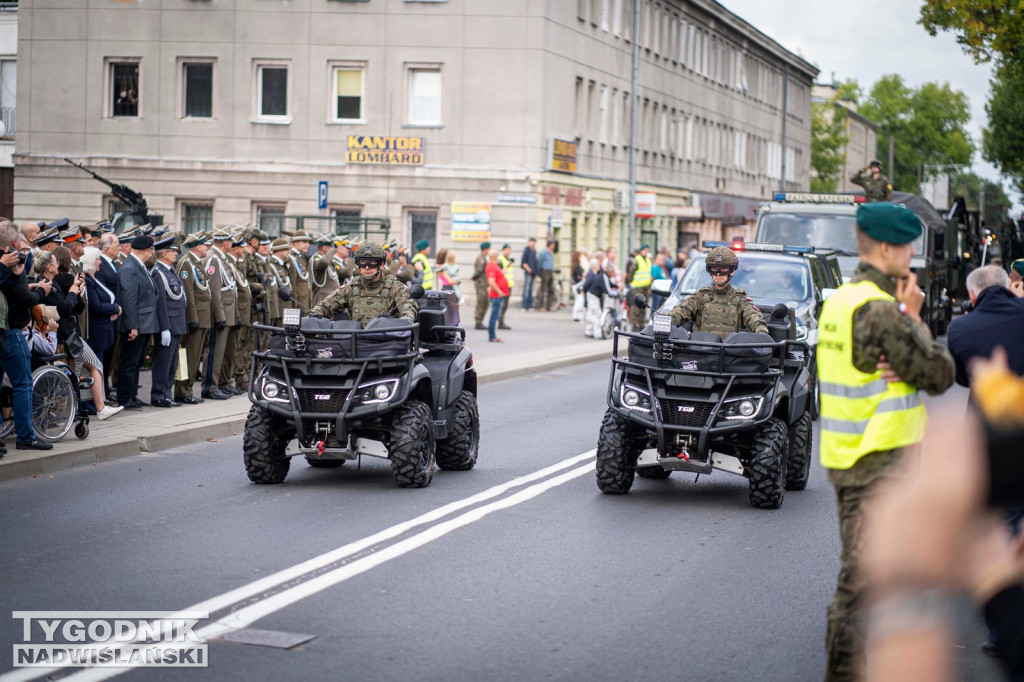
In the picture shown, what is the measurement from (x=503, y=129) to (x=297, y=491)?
32853 millimetres

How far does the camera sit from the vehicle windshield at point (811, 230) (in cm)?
2380

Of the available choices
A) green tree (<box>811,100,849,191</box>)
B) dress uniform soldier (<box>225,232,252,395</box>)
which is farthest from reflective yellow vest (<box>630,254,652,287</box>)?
green tree (<box>811,100,849,191</box>)

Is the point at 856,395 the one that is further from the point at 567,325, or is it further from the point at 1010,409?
the point at 567,325

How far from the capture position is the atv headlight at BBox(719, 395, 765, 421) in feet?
34.7

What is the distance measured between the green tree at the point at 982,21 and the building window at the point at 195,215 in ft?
81.8

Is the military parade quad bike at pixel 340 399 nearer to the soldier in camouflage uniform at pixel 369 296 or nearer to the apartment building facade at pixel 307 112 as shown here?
the soldier in camouflage uniform at pixel 369 296

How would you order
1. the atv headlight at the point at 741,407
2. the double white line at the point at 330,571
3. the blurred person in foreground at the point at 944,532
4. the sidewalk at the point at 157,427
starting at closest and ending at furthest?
the blurred person in foreground at the point at 944,532 → the double white line at the point at 330,571 → the atv headlight at the point at 741,407 → the sidewalk at the point at 157,427

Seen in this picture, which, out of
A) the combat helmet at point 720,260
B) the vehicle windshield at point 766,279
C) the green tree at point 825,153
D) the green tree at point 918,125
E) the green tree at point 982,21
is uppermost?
the green tree at point 918,125

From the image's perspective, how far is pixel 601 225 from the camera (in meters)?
51.5

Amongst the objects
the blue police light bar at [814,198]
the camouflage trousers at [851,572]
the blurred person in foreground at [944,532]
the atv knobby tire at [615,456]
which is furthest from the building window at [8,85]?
the blurred person in foreground at [944,532]

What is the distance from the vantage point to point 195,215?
147 feet

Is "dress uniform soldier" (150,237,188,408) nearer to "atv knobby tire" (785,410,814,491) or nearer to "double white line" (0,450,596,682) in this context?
"double white line" (0,450,596,682)

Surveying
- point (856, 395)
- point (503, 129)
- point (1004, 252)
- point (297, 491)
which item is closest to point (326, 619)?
point (856, 395)

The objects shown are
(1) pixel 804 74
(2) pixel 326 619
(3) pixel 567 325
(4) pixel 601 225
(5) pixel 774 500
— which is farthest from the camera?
(1) pixel 804 74
